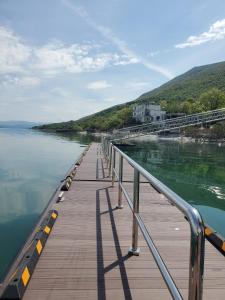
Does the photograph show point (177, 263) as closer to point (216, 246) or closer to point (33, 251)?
point (216, 246)

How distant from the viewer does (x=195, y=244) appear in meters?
1.50

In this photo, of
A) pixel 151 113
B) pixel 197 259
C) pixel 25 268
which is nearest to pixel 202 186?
pixel 25 268

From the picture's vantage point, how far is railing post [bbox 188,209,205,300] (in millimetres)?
1475

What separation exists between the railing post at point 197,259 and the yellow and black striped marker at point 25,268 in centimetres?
169

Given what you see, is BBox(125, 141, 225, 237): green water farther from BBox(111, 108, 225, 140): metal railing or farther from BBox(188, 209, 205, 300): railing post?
BBox(111, 108, 225, 140): metal railing

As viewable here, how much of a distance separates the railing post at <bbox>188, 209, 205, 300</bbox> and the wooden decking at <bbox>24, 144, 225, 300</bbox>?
1.34m

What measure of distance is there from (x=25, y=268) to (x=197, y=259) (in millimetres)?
2044

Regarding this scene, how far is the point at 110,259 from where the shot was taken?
3.46 m

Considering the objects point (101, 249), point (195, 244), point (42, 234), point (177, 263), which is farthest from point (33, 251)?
point (195, 244)

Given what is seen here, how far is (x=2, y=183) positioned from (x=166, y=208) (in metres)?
8.70

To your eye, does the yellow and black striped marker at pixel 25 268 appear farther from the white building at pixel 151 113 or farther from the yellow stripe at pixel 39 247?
the white building at pixel 151 113

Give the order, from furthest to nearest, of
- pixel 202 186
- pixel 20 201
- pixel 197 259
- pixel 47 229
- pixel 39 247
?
pixel 202 186 < pixel 20 201 < pixel 47 229 < pixel 39 247 < pixel 197 259

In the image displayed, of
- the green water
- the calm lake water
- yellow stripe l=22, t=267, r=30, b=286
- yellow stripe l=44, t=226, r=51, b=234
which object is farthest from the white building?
yellow stripe l=22, t=267, r=30, b=286

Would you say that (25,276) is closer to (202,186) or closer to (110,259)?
(110,259)
